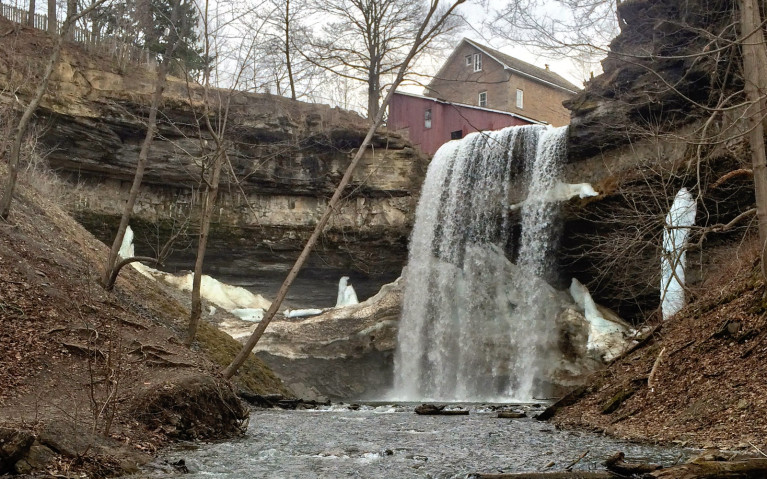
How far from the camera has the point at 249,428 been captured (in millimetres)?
10109

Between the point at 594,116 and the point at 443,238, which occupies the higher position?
the point at 594,116

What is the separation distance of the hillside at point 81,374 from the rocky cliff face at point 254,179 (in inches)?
430

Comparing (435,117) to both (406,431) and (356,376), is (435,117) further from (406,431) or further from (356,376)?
(406,431)

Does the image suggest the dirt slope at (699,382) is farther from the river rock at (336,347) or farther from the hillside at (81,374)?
the river rock at (336,347)

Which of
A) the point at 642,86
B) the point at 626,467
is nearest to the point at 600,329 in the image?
the point at 642,86

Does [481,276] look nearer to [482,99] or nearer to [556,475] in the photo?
[556,475]

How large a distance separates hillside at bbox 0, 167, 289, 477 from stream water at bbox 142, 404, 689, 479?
0.47m

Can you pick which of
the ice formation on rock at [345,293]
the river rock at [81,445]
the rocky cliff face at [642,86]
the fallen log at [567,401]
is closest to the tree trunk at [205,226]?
the river rock at [81,445]

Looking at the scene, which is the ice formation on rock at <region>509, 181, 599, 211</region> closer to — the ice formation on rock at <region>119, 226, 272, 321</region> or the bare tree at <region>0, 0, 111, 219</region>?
the ice formation on rock at <region>119, 226, 272, 321</region>

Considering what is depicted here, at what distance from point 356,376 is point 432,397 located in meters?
2.91

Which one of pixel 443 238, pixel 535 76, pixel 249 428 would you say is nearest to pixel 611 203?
pixel 443 238

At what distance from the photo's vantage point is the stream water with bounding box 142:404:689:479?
21.7 feet

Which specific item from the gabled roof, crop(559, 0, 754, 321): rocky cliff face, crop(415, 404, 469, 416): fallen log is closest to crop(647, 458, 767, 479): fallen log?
crop(415, 404, 469, 416): fallen log

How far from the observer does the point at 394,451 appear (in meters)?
8.12
